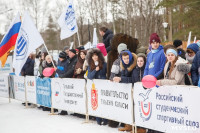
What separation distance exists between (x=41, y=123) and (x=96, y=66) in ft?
7.76

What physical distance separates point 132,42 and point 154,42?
151 cm

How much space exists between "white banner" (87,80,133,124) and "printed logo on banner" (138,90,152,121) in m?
0.34

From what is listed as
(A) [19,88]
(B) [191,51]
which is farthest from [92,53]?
(A) [19,88]

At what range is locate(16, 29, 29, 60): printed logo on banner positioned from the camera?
923 centimetres

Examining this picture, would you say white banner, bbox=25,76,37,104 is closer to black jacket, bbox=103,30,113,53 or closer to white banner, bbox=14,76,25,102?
white banner, bbox=14,76,25,102

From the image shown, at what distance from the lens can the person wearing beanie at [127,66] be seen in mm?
6582

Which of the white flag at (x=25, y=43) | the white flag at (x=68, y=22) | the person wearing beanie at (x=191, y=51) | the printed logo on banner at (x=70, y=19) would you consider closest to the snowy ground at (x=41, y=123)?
the white flag at (x=25, y=43)

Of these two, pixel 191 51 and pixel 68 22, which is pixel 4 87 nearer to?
pixel 68 22

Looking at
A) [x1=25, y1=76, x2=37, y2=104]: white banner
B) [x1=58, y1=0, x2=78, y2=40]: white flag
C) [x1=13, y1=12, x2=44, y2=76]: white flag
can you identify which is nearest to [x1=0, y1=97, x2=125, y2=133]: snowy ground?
[x1=25, y1=76, x2=37, y2=104]: white banner

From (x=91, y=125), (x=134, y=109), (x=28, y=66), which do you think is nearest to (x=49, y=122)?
(x=91, y=125)

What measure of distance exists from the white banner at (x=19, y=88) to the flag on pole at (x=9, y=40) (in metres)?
1.75

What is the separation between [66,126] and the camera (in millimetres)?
7879

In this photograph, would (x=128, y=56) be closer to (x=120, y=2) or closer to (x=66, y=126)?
(x=66, y=126)

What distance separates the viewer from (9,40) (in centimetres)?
1005
